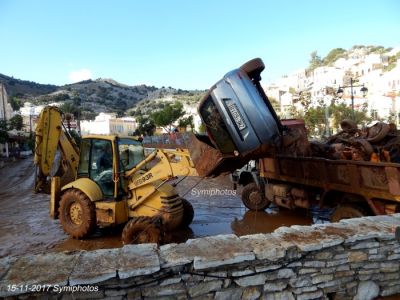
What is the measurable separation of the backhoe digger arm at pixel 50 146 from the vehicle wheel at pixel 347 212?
6.35 metres

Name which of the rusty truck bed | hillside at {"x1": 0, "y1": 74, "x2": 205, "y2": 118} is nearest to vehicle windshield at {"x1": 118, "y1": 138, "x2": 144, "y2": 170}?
the rusty truck bed

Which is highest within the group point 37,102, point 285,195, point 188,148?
point 37,102

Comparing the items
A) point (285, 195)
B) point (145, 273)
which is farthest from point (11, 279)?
point (285, 195)

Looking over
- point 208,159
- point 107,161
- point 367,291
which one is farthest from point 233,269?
point 107,161

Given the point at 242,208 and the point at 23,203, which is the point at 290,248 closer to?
the point at 242,208

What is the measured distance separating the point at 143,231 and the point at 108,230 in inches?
84.6

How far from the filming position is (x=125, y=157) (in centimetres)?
828

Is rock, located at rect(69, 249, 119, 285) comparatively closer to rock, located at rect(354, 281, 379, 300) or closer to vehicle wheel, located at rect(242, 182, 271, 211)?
rock, located at rect(354, 281, 379, 300)

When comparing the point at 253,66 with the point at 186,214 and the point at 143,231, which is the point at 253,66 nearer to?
the point at 143,231

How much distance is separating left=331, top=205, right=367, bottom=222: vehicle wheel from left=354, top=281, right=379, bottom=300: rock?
2956mm

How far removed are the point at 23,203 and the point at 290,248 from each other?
12479 millimetres

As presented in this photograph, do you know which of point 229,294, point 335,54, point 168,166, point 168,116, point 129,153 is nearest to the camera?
point 229,294

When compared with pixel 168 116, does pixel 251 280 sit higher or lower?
lower

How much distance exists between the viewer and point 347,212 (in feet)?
24.1
